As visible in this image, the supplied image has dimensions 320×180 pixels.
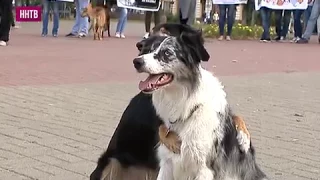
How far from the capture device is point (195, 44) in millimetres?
3848

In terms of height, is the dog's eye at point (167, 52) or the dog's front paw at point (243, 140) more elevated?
the dog's eye at point (167, 52)

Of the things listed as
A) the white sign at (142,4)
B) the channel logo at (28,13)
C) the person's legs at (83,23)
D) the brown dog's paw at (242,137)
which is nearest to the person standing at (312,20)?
the white sign at (142,4)

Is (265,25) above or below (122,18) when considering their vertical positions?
below

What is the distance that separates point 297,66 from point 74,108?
7.37m

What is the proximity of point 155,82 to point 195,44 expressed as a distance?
0.31m

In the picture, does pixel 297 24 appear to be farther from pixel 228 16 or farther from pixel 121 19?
pixel 121 19

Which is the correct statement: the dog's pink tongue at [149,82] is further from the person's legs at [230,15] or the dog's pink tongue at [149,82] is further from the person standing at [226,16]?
the person's legs at [230,15]

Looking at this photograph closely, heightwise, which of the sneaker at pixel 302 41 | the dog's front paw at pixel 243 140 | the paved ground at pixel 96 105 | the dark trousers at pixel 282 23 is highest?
the dog's front paw at pixel 243 140

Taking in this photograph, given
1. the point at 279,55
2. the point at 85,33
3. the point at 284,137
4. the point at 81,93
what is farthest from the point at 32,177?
the point at 85,33

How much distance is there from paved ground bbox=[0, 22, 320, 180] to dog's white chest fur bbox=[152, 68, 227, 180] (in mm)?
1710

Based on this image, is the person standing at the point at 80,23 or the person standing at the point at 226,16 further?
the person standing at the point at 226,16

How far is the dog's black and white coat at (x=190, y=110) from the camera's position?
384cm

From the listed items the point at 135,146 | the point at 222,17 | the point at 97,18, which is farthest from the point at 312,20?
the point at 135,146

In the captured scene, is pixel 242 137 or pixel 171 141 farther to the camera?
pixel 242 137
